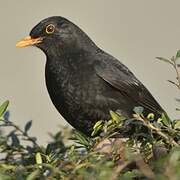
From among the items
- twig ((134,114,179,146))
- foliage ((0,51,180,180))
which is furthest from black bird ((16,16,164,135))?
twig ((134,114,179,146))

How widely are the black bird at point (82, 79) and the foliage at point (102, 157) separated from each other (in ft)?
5.50

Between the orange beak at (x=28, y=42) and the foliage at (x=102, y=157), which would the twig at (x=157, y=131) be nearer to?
the foliage at (x=102, y=157)

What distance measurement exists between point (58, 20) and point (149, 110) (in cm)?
108

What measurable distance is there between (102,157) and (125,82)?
2.87 metres

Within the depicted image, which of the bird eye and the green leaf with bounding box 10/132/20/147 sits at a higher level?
the bird eye

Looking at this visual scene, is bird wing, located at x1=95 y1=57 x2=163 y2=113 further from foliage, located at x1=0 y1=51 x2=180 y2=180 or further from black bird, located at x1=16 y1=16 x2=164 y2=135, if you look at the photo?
foliage, located at x1=0 y1=51 x2=180 y2=180

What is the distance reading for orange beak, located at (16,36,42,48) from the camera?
4.63 m

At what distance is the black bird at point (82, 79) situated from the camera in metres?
4.39

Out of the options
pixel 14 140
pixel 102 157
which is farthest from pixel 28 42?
pixel 102 157

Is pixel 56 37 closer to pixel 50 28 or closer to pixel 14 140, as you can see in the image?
pixel 50 28

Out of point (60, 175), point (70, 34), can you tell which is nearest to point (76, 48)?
point (70, 34)

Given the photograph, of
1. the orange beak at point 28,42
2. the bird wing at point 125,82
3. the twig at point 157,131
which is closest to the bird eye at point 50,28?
the orange beak at point 28,42

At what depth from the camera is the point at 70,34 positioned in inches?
194

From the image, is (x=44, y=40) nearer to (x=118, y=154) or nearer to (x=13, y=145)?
(x=13, y=145)
